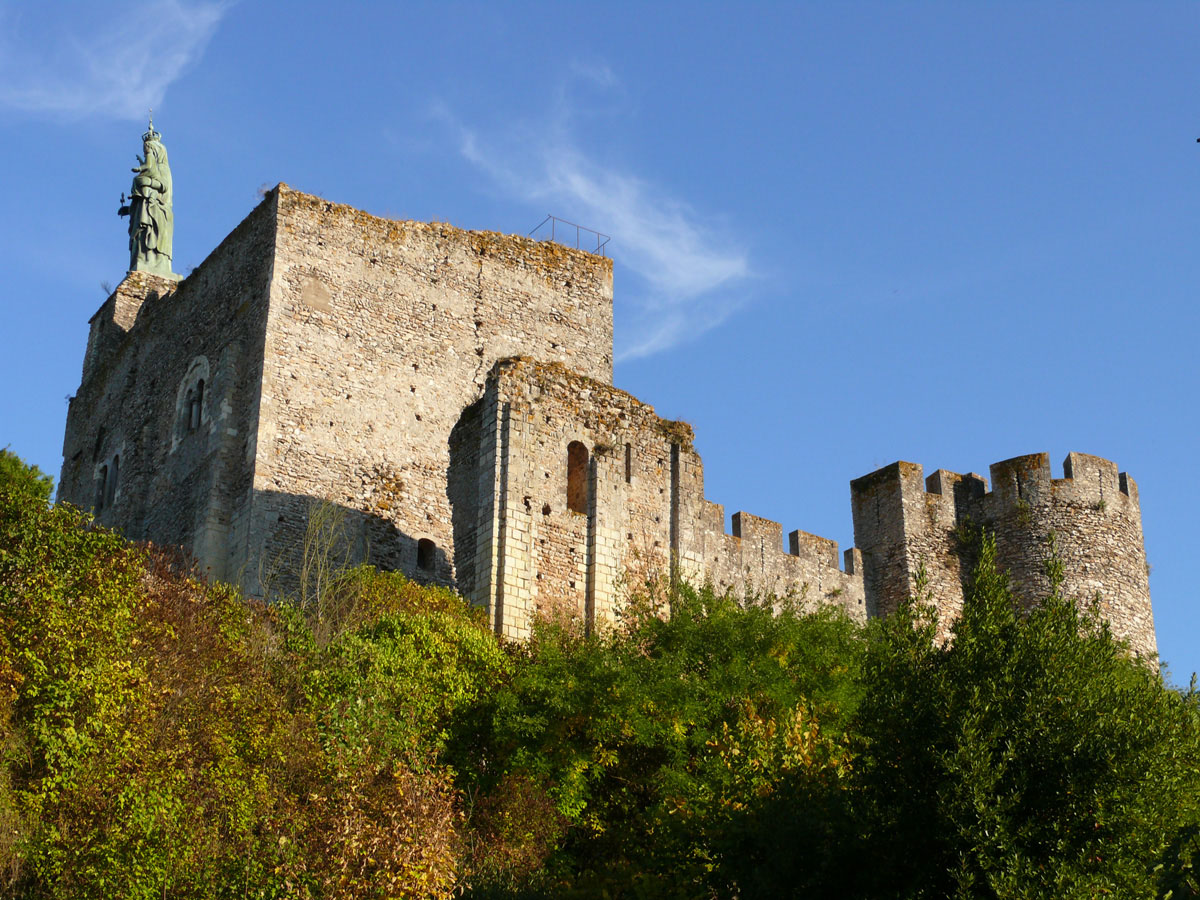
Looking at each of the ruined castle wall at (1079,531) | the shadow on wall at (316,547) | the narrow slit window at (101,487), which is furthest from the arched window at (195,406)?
the ruined castle wall at (1079,531)

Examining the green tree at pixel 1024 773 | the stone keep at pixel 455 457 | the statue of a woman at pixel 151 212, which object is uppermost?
the statue of a woman at pixel 151 212

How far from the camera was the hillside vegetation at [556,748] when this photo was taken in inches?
535

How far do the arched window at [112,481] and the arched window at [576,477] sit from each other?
42.2 feet

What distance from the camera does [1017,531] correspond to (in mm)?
33812

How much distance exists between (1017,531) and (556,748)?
17.1 m

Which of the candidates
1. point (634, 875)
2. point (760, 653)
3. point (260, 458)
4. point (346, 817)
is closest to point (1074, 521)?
point (760, 653)

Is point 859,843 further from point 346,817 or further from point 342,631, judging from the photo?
point 342,631

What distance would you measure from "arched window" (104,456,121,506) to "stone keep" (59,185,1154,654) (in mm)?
106

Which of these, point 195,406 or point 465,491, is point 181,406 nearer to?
point 195,406

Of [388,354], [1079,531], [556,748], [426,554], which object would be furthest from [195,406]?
[1079,531]

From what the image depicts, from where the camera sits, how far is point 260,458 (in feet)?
89.1

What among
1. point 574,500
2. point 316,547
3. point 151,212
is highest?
point 151,212

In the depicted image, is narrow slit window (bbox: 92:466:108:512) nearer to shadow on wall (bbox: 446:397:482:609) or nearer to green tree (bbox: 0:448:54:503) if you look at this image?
Answer: green tree (bbox: 0:448:54:503)

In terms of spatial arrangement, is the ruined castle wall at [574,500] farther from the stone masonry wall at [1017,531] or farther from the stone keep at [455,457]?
the stone masonry wall at [1017,531]
